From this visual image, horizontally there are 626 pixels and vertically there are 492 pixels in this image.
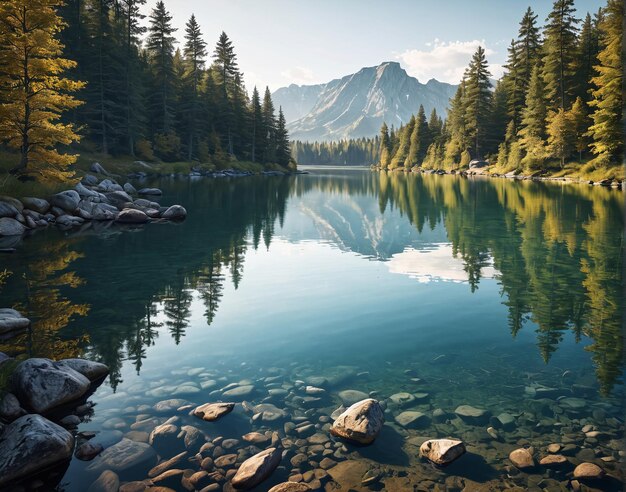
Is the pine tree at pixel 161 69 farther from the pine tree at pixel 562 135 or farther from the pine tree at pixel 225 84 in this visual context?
the pine tree at pixel 562 135

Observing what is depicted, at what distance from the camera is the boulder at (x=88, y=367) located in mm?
6926

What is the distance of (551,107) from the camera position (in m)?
57.8

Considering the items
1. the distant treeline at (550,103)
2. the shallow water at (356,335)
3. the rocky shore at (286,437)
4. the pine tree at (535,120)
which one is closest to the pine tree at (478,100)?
the distant treeline at (550,103)

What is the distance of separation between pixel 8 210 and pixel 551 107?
6223cm

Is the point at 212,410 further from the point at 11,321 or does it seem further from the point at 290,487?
the point at 11,321

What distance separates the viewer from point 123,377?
23.5 feet

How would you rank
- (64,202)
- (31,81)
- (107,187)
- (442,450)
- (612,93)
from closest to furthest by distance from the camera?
(442,450), (31,81), (64,202), (107,187), (612,93)

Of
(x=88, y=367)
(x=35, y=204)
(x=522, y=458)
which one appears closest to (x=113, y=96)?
(x=35, y=204)

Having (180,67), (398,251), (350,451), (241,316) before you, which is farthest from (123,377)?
(180,67)

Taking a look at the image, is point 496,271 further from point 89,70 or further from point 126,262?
point 89,70

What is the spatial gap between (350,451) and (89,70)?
58.9m

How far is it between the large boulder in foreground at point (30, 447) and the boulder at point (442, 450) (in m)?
4.26

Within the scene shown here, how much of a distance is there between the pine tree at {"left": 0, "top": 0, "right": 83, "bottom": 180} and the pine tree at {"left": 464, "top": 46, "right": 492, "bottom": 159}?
230ft

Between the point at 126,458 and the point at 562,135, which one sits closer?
the point at 126,458
